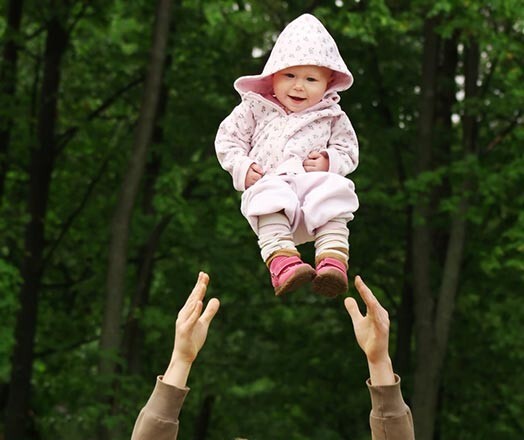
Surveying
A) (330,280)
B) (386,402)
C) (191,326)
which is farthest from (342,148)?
(386,402)

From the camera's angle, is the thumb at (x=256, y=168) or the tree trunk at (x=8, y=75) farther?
the tree trunk at (x=8, y=75)

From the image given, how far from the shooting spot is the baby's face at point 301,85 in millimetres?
4859

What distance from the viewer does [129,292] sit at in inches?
671

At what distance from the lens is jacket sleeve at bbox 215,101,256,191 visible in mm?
4891

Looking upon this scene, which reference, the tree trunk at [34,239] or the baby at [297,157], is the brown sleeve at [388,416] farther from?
the tree trunk at [34,239]

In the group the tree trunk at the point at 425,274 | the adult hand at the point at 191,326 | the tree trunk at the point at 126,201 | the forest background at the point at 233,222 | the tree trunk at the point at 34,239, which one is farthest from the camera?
the tree trunk at the point at 34,239

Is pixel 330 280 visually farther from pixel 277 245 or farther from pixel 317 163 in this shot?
pixel 317 163

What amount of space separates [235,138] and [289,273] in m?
0.69

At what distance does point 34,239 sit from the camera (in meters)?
15.6

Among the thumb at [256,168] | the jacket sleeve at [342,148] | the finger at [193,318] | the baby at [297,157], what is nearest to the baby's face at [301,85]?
the baby at [297,157]

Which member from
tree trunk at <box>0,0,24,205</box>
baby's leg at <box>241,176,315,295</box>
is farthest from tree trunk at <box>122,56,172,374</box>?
baby's leg at <box>241,176,315,295</box>

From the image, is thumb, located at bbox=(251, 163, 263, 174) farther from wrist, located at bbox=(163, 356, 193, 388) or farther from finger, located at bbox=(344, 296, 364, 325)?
wrist, located at bbox=(163, 356, 193, 388)

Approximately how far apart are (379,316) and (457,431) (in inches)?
542

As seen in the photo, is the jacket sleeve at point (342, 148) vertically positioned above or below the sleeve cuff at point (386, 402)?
above
